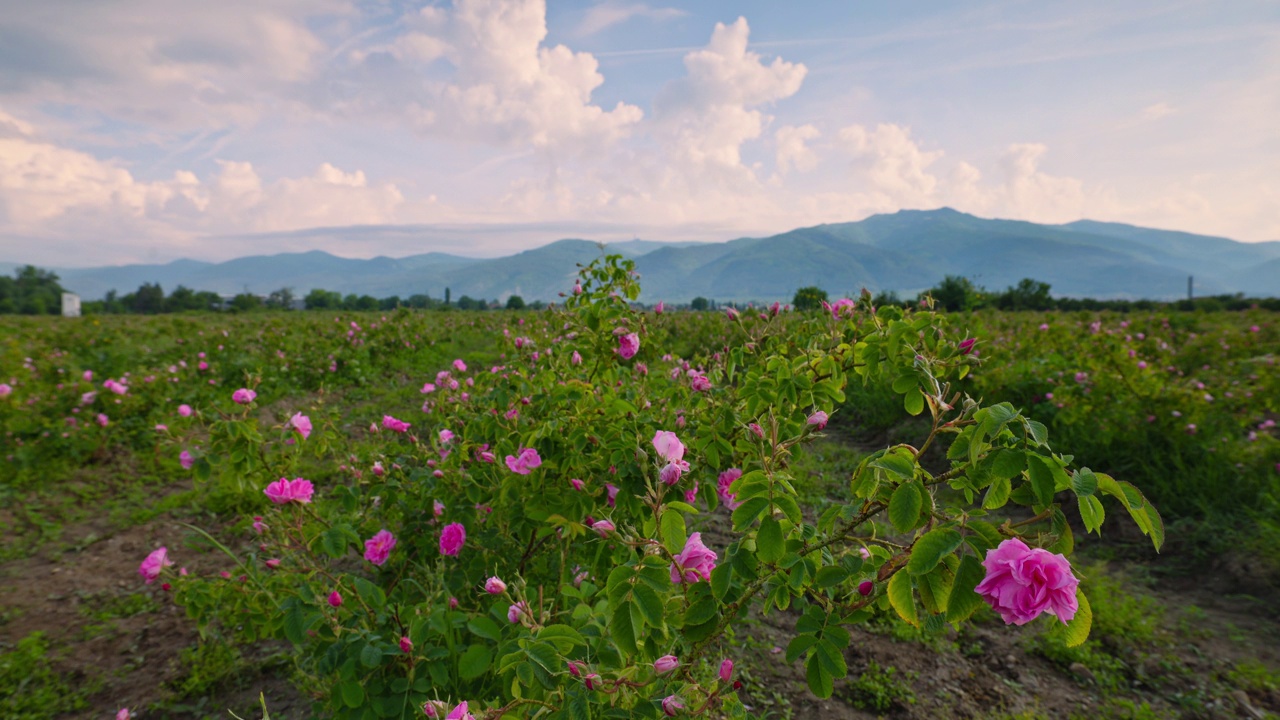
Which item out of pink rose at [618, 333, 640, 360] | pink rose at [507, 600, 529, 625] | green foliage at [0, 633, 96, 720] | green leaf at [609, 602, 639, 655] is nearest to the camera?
green leaf at [609, 602, 639, 655]

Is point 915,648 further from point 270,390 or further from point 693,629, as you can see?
point 270,390

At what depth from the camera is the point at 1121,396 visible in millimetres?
4391

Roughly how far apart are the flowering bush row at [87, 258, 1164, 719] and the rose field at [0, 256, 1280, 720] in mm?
11

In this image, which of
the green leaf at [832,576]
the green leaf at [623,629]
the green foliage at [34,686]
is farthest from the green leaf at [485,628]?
the green foliage at [34,686]

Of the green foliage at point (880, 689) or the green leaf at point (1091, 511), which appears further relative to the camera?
the green foliage at point (880, 689)

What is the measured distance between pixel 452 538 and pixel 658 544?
119cm

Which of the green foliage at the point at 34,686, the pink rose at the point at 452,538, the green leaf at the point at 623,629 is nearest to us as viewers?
the green leaf at the point at 623,629

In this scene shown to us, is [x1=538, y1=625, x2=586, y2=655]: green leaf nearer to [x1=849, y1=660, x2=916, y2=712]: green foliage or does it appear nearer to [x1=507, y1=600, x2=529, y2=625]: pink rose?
[x1=507, y1=600, x2=529, y2=625]: pink rose

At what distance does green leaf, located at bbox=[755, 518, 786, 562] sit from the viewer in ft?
3.59

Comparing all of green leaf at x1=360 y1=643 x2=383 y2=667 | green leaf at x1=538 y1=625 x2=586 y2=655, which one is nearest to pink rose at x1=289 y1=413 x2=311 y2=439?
green leaf at x1=360 y1=643 x2=383 y2=667

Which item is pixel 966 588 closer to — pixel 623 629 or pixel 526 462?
pixel 623 629

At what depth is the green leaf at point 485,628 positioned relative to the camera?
1.54 meters

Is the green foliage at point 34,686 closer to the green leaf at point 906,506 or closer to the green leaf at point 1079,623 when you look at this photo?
the green leaf at point 906,506

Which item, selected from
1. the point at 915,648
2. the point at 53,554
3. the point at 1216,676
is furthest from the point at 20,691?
the point at 1216,676
